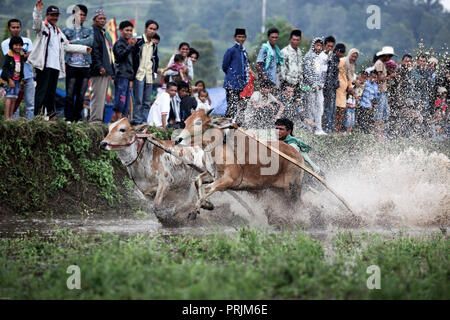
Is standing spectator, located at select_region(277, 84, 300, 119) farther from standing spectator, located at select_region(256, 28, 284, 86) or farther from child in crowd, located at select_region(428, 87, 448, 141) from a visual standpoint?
child in crowd, located at select_region(428, 87, 448, 141)

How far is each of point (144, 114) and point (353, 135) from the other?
17.4ft

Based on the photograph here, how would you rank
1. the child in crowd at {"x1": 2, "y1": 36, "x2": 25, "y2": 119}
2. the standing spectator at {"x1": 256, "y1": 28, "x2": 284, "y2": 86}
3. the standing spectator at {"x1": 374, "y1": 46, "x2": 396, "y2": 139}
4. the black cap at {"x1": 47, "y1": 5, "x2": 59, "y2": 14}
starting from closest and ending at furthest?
the black cap at {"x1": 47, "y1": 5, "x2": 59, "y2": 14}, the child in crowd at {"x1": 2, "y1": 36, "x2": 25, "y2": 119}, the standing spectator at {"x1": 256, "y1": 28, "x2": 284, "y2": 86}, the standing spectator at {"x1": 374, "y1": 46, "x2": 396, "y2": 139}

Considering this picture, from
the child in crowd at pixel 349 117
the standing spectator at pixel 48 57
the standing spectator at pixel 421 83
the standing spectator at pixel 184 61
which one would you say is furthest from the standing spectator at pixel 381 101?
the standing spectator at pixel 48 57

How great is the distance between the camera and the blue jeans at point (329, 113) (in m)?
15.5

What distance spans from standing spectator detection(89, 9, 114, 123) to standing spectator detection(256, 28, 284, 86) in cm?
334

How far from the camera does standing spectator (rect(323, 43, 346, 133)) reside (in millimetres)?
15203

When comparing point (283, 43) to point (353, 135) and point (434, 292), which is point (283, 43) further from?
point (434, 292)

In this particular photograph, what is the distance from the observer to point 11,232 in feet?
29.3

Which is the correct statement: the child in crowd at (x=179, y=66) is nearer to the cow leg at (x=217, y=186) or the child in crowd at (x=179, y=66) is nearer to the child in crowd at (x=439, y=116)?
the cow leg at (x=217, y=186)

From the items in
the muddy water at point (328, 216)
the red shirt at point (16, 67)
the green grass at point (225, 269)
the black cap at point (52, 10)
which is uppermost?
the black cap at point (52, 10)

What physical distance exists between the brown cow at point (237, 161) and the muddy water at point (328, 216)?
19.2 inches

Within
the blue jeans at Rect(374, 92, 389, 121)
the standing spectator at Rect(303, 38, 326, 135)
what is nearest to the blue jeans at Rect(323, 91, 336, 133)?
the standing spectator at Rect(303, 38, 326, 135)

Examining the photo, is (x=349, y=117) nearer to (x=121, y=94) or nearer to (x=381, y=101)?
(x=381, y=101)

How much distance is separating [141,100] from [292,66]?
11.9ft
